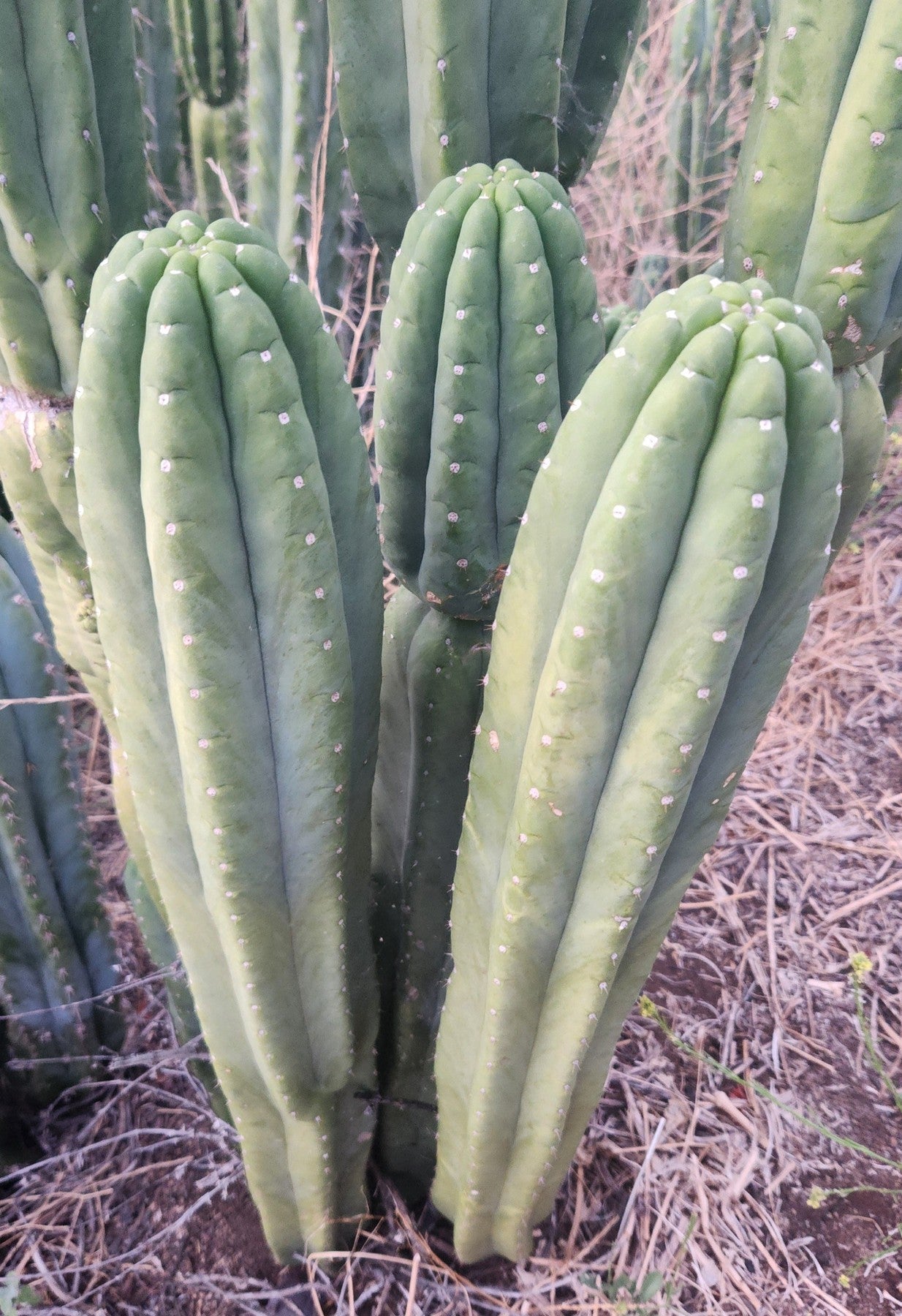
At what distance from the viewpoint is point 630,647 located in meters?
0.73

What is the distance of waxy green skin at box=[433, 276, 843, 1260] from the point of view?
2.15ft

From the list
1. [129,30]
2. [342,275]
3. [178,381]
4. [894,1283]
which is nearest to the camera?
[178,381]

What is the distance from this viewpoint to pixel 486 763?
0.89 metres

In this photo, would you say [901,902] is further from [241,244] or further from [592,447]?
[241,244]

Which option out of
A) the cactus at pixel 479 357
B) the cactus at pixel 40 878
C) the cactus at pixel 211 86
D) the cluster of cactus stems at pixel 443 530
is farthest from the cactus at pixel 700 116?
the cactus at pixel 40 878

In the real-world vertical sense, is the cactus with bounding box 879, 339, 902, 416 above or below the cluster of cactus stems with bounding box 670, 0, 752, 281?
below

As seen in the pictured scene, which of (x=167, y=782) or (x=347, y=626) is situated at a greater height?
(x=347, y=626)

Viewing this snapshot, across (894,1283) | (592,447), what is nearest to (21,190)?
(592,447)

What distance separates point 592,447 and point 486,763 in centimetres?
34

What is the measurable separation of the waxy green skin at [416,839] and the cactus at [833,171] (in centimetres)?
51

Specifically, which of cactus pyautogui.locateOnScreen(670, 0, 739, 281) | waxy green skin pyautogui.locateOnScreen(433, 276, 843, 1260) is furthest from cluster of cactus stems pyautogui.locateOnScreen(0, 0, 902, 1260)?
cactus pyautogui.locateOnScreen(670, 0, 739, 281)

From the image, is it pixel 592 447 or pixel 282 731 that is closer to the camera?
pixel 592 447

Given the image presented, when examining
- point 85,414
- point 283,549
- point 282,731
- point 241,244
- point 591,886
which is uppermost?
point 241,244

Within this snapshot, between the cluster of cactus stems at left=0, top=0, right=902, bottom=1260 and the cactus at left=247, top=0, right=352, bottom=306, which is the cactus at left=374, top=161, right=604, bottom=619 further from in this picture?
the cactus at left=247, top=0, right=352, bottom=306
